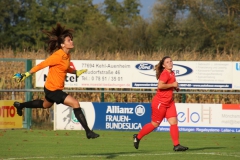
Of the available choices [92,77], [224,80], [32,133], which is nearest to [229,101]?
[224,80]

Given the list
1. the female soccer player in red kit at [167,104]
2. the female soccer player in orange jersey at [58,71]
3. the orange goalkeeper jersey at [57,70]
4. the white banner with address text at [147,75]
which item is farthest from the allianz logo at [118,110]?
the orange goalkeeper jersey at [57,70]

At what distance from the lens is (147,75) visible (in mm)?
24422

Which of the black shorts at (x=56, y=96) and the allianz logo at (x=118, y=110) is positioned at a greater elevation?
the black shorts at (x=56, y=96)

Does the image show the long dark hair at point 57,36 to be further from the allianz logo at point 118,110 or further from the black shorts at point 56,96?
the allianz logo at point 118,110

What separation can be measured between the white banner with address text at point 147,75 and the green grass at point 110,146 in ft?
8.01

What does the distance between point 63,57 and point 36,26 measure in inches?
1716

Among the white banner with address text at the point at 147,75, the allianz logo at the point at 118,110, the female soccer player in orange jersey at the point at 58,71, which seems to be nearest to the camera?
the female soccer player in orange jersey at the point at 58,71

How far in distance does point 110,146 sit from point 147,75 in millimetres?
7784

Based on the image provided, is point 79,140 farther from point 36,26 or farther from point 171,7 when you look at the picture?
point 36,26

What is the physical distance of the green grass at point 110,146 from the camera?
13.9 meters

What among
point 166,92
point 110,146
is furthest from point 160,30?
point 166,92

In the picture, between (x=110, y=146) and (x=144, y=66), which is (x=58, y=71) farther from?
(x=144, y=66)

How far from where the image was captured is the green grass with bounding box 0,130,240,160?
13898 mm

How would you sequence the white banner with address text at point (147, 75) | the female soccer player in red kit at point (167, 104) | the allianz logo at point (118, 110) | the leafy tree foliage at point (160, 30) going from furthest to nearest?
the leafy tree foliage at point (160, 30) < the white banner with address text at point (147, 75) < the allianz logo at point (118, 110) < the female soccer player in red kit at point (167, 104)
